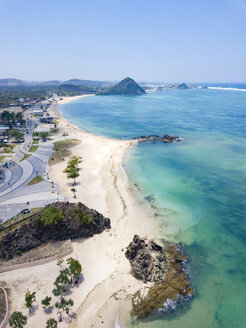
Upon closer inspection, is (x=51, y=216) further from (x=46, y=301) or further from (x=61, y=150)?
(x=61, y=150)

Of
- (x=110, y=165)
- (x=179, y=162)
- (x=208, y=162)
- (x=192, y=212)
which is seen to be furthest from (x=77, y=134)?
(x=192, y=212)

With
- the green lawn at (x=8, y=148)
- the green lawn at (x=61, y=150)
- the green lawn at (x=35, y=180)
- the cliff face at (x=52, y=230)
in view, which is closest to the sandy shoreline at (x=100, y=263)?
the cliff face at (x=52, y=230)

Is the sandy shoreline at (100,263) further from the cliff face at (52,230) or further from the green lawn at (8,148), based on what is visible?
→ the green lawn at (8,148)

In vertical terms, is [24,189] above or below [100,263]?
above

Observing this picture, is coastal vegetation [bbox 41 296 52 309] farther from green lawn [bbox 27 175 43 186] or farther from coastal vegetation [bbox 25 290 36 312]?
green lawn [bbox 27 175 43 186]

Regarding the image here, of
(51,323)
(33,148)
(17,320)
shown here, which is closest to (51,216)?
(17,320)
